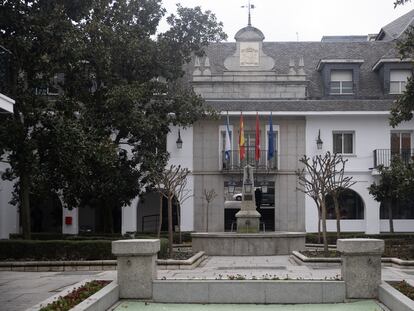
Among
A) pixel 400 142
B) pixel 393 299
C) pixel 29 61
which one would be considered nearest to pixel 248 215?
pixel 29 61

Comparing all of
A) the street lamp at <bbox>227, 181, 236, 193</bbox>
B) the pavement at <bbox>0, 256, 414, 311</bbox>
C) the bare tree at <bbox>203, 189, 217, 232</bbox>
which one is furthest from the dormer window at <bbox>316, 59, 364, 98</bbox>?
the pavement at <bbox>0, 256, 414, 311</bbox>

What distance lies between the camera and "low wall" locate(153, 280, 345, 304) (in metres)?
11.5

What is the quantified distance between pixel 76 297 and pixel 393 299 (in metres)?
5.04

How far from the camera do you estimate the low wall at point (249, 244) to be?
2339cm

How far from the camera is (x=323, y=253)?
20.4 metres

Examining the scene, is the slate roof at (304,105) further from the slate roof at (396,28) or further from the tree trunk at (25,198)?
the tree trunk at (25,198)

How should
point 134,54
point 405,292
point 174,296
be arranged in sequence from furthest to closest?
point 134,54, point 174,296, point 405,292

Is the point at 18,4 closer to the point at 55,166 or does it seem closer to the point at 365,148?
the point at 55,166

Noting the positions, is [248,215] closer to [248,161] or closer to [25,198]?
[248,161]

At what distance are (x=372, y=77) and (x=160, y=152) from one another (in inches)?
627

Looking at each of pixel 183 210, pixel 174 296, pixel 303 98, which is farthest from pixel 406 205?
pixel 174 296

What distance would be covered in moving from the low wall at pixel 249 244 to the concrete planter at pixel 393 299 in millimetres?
11879

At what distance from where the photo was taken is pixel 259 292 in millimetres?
11578

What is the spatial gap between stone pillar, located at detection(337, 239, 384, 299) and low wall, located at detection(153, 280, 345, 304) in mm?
195
